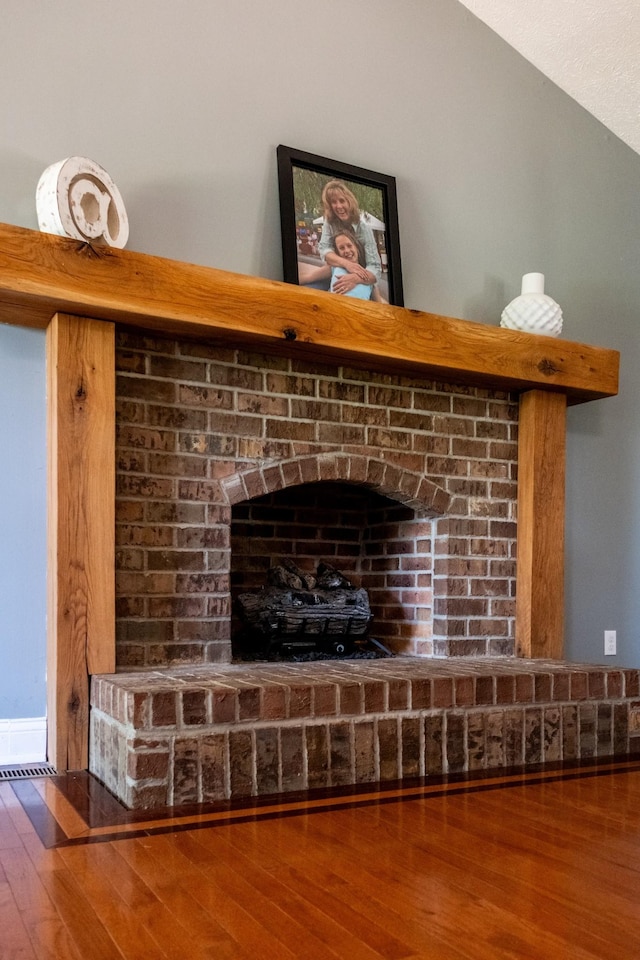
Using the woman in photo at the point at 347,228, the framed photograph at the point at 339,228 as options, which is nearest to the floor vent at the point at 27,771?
the framed photograph at the point at 339,228

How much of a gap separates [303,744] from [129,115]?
1943 mm

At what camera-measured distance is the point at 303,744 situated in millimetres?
2121

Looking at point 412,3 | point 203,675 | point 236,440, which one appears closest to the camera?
point 203,675

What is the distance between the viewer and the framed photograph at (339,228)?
2.79 m

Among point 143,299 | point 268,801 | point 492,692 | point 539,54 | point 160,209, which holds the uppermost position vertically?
point 539,54

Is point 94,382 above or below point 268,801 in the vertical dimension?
above

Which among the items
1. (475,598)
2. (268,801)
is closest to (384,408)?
(475,598)

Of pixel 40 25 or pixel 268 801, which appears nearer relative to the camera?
pixel 268 801

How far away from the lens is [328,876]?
5.02 ft

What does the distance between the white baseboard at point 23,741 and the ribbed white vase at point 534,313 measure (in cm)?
207

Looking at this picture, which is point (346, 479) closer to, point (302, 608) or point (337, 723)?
point (302, 608)

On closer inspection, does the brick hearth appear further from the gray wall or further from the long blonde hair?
the long blonde hair

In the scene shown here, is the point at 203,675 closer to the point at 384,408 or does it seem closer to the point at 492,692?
the point at 492,692

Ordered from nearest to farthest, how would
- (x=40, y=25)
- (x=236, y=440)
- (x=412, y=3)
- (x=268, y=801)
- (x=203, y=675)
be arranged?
(x=268, y=801) → (x=203, y=675) → (x=40, y=25) → (x=236, y=440) → (x=412, y=3)
